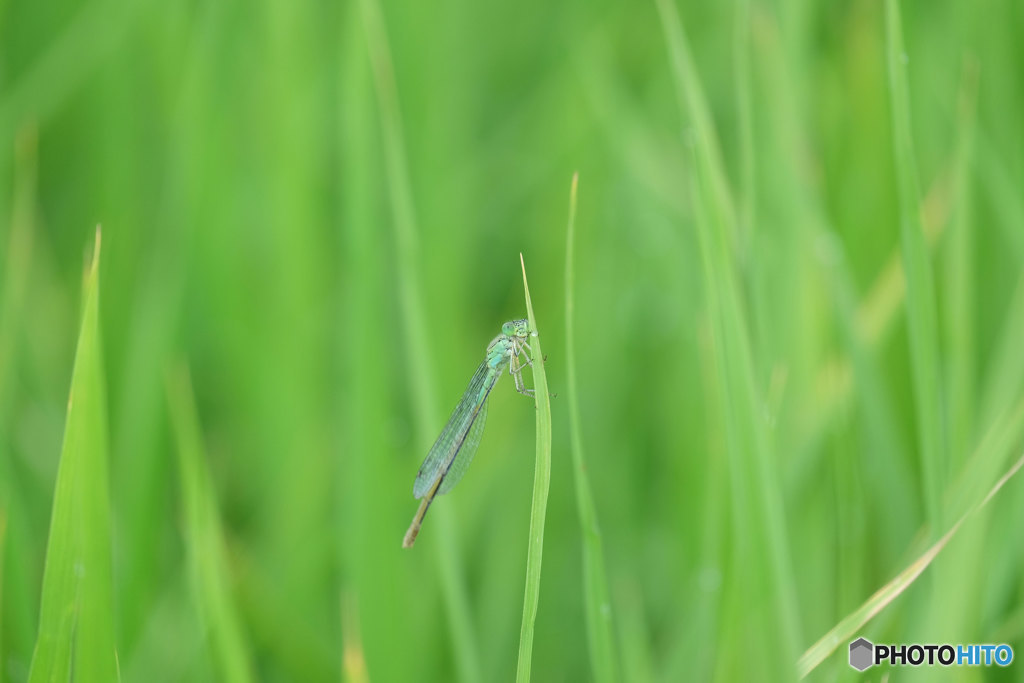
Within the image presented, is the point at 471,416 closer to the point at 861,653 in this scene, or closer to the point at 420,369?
the point at 420,369

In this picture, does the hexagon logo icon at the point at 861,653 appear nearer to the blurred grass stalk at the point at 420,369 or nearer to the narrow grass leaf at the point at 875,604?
the narrow grass leaf at the point at 875,604

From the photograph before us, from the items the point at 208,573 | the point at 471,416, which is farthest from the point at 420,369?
the point at 208,573

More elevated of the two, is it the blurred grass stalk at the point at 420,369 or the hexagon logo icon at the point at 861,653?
the blurred grass stalk at the point at 420,369

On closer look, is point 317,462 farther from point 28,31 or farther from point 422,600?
point 28,31

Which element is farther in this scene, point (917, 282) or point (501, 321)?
point (501, 321)

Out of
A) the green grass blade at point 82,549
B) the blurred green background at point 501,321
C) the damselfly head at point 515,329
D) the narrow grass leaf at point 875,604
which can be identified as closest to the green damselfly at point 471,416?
the damselfly head at point 515,329

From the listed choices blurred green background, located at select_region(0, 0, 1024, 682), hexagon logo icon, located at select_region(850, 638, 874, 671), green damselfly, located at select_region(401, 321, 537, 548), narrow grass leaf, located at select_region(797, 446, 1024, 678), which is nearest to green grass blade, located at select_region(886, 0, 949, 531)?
blurred green background, located at select_region(0, 0, 1024, 682)
